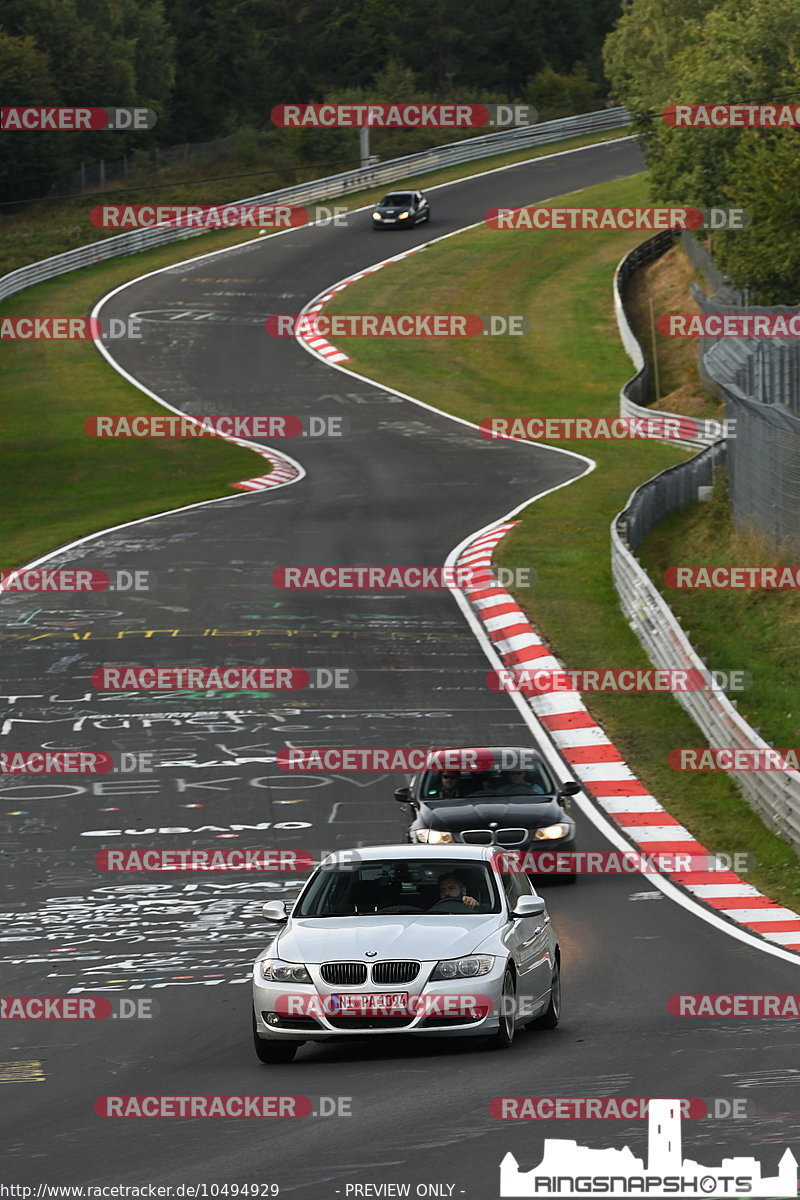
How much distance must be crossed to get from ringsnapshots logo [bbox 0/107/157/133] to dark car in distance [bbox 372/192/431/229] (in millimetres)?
11869

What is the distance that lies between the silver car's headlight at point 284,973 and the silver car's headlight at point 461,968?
0.80 meters

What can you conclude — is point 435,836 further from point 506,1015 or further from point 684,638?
point 684,638

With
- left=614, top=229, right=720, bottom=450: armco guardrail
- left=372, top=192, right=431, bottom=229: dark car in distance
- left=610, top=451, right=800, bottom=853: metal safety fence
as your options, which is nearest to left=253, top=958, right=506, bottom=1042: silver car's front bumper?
left=610, top=451, right=800, bottom=853: metal safety fence

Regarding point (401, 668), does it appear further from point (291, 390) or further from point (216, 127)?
point (216, 127)

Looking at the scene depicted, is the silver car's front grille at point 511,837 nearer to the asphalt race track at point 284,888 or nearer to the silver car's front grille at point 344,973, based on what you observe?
the asphalt race track at point 284,888

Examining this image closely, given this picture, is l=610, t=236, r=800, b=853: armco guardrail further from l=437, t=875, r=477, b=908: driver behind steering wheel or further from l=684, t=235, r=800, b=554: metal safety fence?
l=437, t=875, r=477, b=908: driver behind steering wheel

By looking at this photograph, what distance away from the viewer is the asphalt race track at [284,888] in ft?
28.1

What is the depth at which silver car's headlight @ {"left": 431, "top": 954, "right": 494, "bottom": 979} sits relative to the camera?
10555 millimetres

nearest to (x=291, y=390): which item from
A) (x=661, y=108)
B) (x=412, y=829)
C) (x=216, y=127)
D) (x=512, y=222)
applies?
(x=661, y=108)

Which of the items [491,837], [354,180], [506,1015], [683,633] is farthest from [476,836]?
[354,180]

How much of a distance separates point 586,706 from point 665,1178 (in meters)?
19.0

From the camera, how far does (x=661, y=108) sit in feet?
211

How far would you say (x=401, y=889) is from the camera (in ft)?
38.8

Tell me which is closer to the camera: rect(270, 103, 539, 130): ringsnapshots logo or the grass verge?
the grass verge
